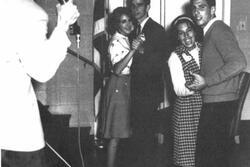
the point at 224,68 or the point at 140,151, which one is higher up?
the point at 224,68

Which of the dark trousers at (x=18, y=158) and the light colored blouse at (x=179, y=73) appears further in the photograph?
the light colored blouse at (x=179, y=73)

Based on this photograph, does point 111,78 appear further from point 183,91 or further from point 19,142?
point 19,142

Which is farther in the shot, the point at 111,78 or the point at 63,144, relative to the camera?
the point at 63,144

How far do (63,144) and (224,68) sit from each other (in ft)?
7.21

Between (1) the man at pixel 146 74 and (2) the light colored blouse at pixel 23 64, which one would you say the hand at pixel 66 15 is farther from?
(1) the man at pixel 146 74

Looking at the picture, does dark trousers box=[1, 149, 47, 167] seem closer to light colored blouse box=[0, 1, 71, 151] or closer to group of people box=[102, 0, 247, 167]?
light colored blouse box=[0, 1, 71, 151]

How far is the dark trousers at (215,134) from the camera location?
2592 millimetres

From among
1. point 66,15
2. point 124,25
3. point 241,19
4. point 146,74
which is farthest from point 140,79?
point 241,19

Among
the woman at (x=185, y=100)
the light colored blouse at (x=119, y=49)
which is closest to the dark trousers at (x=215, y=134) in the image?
the woman at (x=185, y=100)

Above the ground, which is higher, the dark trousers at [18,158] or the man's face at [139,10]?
the man's face at [139,10]

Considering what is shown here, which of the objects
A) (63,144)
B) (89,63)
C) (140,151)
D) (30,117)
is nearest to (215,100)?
(30,117)

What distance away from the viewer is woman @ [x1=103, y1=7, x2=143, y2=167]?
10.8ft

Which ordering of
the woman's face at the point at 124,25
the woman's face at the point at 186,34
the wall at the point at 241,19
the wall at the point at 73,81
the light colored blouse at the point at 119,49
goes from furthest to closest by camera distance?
1. the wall at the point at 241,19
2. the wall at the point at 73,81
3. the woman's face at the point at 124,25
4. the light colored blouse at the point at 119,49
5. the woman's face at the point at 186,34

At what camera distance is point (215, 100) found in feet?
8.45
